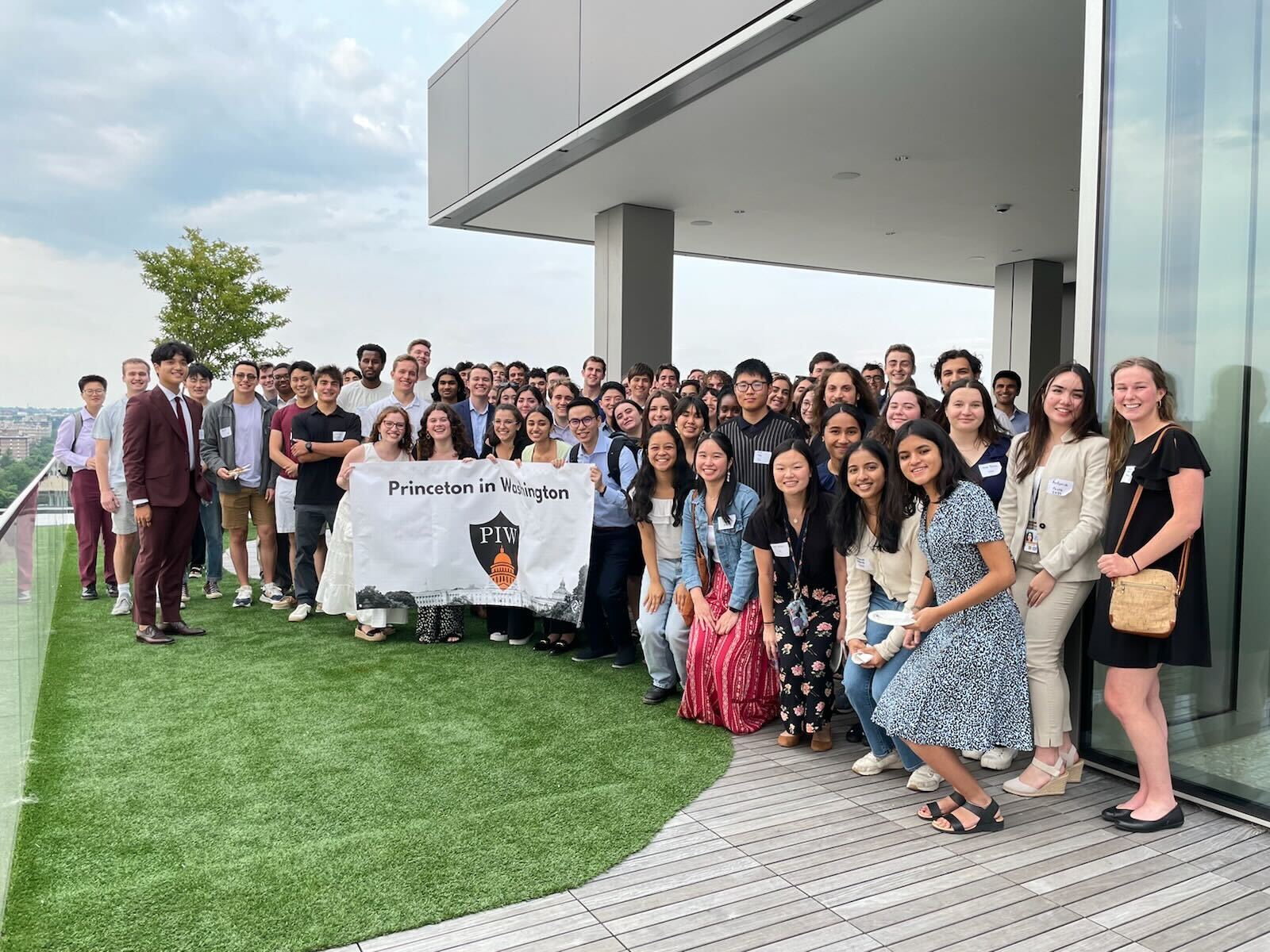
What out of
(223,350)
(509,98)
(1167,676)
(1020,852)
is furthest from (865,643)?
(223,350)

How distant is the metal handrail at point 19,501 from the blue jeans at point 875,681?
3224 millimetres

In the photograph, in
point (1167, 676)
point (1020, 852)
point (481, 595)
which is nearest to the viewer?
point (1020, 852)

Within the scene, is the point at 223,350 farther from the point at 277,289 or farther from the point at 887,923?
the point at 887,923

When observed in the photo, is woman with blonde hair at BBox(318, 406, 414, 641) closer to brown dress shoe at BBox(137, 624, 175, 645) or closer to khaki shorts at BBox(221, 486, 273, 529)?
brown dress shoe at BBox(137, 624, 175, 645)

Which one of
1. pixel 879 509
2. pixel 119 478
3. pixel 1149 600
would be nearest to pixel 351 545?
pixel 119 478

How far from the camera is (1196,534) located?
10.8 ft

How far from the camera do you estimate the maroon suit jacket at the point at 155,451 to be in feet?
18.8

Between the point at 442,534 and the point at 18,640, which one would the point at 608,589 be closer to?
the point at 442,534

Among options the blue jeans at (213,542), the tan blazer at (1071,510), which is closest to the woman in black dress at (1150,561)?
the tan blazer at (1071,510)

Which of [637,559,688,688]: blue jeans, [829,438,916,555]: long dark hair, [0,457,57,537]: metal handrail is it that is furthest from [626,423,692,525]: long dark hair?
[0,457,57,537]: metal handrail

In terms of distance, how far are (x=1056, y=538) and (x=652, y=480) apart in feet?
6.82

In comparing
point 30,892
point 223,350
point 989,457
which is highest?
point 223,350

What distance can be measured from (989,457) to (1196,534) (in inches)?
37.3

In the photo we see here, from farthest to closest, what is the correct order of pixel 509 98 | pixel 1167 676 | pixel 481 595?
pixel 509 98 < pixel 481 595 < pixel 1167 676
